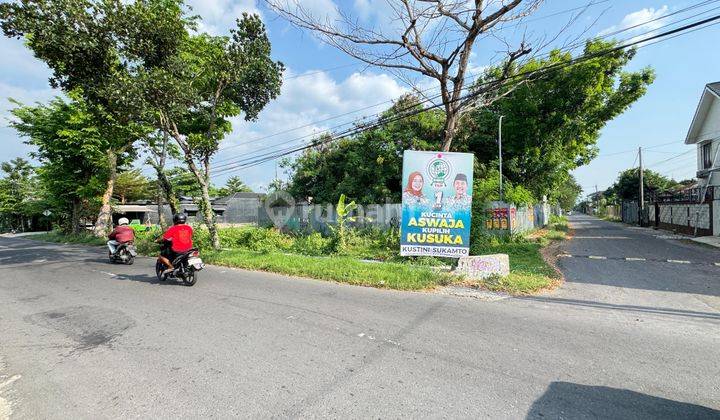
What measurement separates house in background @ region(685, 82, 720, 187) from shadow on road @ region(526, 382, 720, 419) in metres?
22.5

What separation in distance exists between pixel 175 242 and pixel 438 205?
21.3 ft

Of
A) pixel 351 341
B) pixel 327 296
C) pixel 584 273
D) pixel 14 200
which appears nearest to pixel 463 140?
pixel 584 273

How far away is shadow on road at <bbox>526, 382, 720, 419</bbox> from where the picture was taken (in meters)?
2.85

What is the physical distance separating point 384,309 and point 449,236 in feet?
12.1

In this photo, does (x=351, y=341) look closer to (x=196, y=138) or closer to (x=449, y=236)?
(x=449, y=236)

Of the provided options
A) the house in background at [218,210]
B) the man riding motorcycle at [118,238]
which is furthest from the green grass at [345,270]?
the house in background at [218,210]

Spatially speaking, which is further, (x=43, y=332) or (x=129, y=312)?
(x=129, y=312)

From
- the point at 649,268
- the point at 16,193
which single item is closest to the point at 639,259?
the point at 649,268

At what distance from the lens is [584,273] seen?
30.3ft

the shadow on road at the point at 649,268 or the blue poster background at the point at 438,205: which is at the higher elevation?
the blue poster background at the point at 438,205

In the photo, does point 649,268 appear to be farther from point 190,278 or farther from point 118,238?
point 118,238

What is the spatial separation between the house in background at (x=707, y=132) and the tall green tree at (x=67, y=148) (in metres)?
35.0

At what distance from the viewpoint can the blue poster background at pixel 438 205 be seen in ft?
29.7

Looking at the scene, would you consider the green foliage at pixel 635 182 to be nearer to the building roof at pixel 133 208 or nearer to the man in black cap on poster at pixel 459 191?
the man in black cap on poster at pixel 459 191
